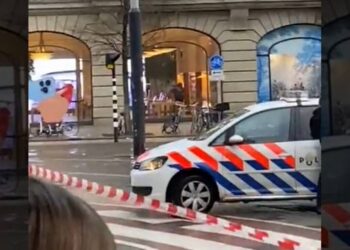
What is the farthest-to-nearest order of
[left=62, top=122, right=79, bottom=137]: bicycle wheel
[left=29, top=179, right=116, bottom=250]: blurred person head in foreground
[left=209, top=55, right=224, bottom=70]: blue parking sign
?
[left=209, top=55, right=224, bottom=70]: blue parking sign, [left=62, top=122, right=79, bottom=137]: bicycle wheel, [left=29, top=179, right=116, bottom=250]: blurred person head in foreground

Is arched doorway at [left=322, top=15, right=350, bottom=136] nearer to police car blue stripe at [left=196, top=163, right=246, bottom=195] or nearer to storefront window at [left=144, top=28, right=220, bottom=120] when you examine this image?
police car blue stripe at [left=196, top=163, right=246, bottom=195]

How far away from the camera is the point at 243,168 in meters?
6.05

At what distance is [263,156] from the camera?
604cm

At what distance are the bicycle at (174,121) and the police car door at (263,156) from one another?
439 centimetres

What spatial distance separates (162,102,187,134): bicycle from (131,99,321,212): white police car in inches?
171

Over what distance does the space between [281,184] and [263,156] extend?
254 mm

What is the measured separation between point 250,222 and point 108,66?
346 inches

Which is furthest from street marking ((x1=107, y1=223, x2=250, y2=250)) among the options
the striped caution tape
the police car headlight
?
the striped caution tape

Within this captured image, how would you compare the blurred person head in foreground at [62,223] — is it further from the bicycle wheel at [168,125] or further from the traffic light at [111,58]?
the traffic light at [111,58]

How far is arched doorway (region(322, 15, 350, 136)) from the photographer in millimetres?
1560

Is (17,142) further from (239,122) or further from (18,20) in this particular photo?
(239,122)

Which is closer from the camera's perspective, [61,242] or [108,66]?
[61,242]

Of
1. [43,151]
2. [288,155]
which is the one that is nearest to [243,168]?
[288,155]

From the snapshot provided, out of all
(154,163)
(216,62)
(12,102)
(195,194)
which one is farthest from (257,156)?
(216,62)
